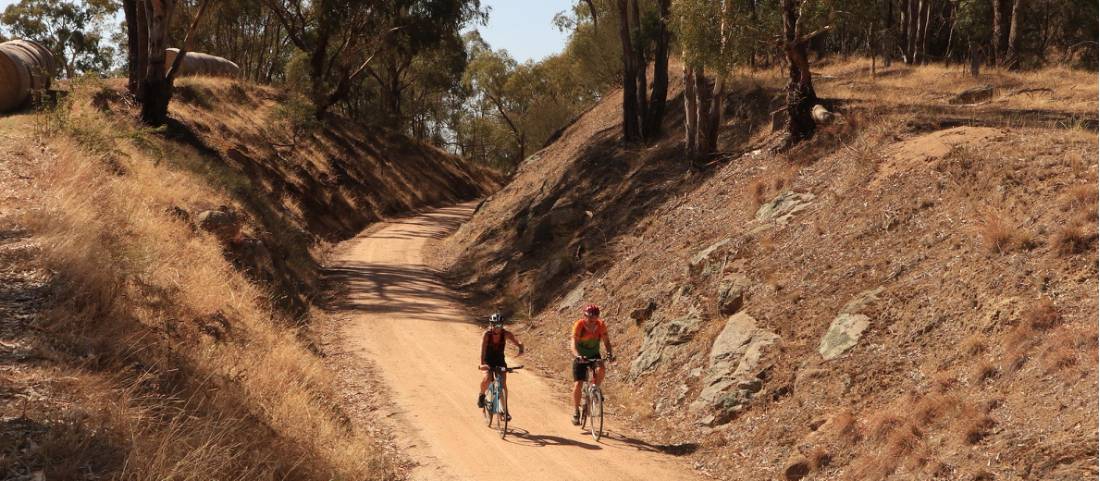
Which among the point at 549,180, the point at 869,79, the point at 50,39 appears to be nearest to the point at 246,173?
the point at 549,180

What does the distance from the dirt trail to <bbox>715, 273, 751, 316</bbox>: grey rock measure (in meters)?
3.14

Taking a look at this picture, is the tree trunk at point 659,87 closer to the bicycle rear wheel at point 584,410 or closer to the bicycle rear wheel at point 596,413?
the bicycle rear wheel at point 584,410

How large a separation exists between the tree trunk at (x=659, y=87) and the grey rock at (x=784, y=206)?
10642 mm

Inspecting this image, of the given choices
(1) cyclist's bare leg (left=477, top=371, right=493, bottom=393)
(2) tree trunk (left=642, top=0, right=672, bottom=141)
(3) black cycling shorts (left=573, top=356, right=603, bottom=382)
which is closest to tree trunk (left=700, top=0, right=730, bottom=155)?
(2) tree trunk (left=642, top=0, right=672, bottom=141)

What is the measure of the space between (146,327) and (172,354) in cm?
61

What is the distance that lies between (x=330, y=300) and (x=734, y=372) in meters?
13.2

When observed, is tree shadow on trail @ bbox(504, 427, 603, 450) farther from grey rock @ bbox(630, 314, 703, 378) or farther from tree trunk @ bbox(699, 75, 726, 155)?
tree trunk @ bbox(699, 75, 726, 155)

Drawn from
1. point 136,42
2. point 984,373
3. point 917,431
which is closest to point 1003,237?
point 984,373

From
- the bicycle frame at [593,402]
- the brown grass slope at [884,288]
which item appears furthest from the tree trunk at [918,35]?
the bicycle frame at [593,402]

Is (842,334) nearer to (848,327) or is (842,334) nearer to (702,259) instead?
(848,327)

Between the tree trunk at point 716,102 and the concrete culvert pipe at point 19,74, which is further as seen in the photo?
the concrete culvert pipe at point 19,74

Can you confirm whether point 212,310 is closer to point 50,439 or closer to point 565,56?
point 50,439

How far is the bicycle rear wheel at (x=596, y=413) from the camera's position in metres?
12.9

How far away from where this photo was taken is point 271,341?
1473cm
